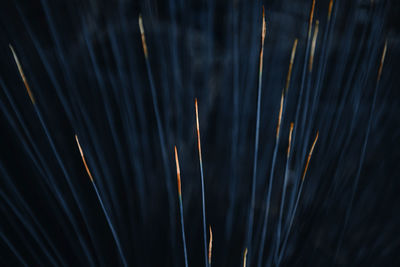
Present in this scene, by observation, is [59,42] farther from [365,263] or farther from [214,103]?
[365,263]

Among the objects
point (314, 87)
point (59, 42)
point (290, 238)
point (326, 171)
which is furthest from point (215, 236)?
point (59, 42)

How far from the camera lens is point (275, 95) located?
2.27ft

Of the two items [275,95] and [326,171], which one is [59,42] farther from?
[326,171]

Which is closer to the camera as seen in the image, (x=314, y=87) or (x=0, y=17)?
(x=0, y=17)

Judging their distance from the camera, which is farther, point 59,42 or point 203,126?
point 203,126

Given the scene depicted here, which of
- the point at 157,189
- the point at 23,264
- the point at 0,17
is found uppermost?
the point at 0,17

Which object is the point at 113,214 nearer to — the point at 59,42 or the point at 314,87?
the point at 59,42

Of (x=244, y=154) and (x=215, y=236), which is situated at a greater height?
(x=244, y=154)

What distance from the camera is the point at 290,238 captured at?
0.64 m

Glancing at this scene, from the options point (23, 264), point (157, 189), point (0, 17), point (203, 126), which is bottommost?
point (23, 264)

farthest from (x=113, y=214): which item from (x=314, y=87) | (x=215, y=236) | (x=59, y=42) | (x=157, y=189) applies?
(x=314, y=87)

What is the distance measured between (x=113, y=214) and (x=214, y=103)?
0.97 feet

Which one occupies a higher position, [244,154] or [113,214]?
[244,154]

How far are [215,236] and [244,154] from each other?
0.59 ft
